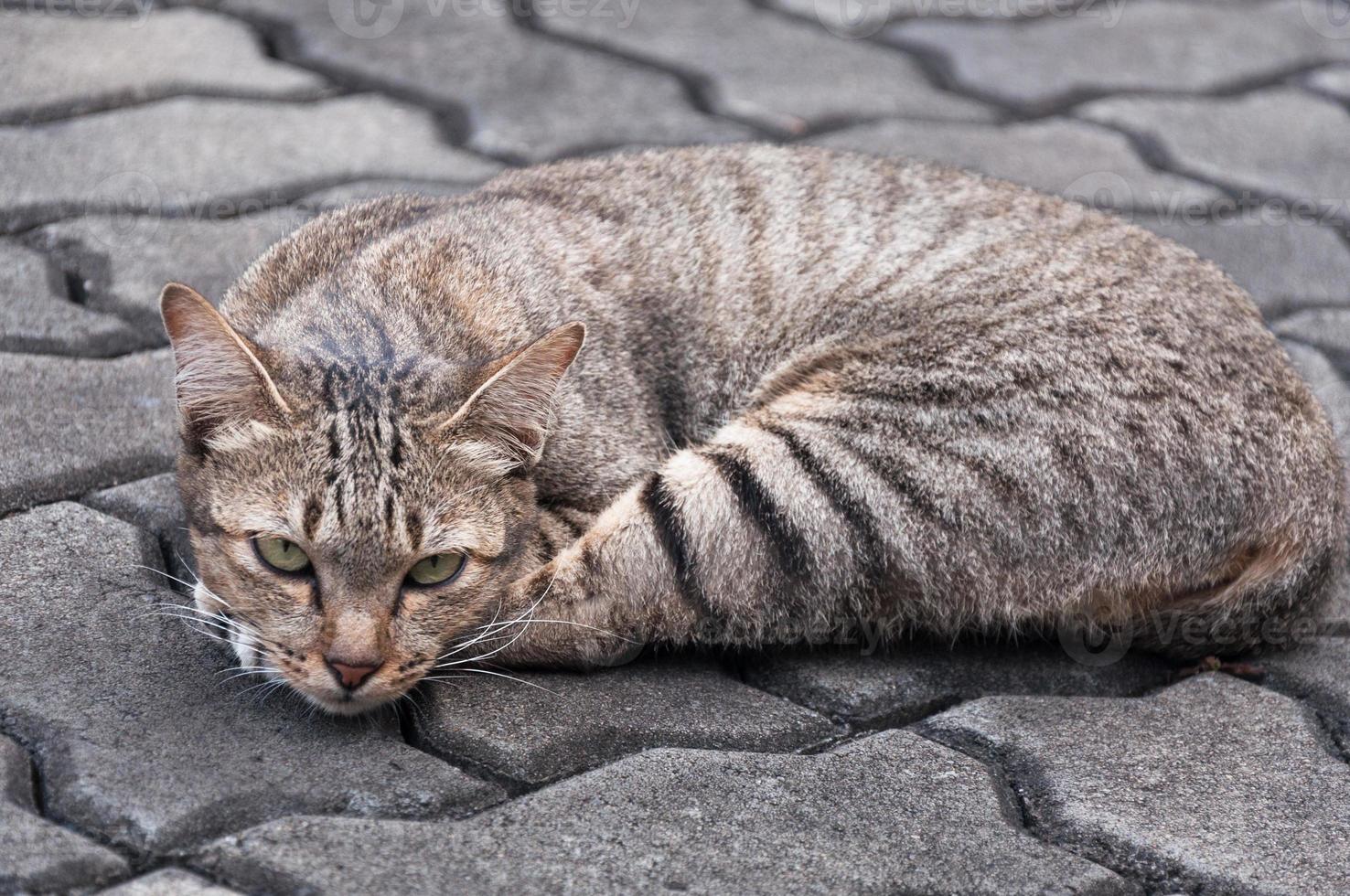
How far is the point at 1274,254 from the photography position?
4.63 m

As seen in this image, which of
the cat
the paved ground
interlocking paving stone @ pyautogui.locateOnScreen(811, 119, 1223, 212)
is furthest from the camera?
interlocking paving stone @ pyautogui.locateOnScreen(811, 119, 1223, 212)

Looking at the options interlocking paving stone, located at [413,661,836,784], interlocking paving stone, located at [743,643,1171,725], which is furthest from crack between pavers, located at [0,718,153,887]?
interlocking paving stone, located at [743,643,1171,725]

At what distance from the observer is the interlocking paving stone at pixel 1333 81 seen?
19.4 feet

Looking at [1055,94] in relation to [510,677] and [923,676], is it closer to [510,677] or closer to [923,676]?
[923,676]

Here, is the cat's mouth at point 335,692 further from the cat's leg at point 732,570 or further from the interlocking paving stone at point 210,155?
the interlocking paving stone at point 210,155

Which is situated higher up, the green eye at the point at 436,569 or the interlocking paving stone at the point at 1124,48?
the interlocking paving stone at the point at 1124,48

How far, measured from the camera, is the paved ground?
2.12m

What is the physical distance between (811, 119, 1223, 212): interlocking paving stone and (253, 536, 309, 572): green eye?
2945 mm

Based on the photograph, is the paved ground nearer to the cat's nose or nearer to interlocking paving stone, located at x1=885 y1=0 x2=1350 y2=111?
the cat's nose

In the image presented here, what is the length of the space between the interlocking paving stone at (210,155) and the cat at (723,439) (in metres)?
1.10

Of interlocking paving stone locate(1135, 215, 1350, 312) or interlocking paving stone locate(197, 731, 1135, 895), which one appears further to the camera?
interlocking paving stone locate(1135, 215, 1350, 312)

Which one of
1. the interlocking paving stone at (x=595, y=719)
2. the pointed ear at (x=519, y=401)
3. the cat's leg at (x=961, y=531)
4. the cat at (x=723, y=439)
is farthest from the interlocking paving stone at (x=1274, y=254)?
the pointed ear at (x=519, y=401)

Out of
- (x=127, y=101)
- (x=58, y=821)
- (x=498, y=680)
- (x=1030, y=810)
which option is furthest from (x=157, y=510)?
(x=127, y=101)

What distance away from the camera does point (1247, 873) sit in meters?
2.25
